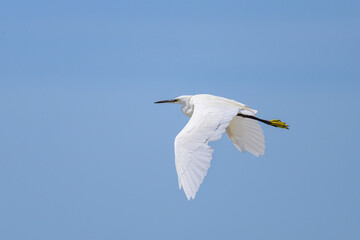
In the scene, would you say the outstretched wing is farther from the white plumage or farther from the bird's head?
the bird's head

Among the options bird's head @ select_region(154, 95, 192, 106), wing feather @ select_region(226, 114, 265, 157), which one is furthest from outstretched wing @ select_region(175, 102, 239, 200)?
bird's head @ select_region(154, 95, 192, 106)

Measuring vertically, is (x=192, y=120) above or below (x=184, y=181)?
above

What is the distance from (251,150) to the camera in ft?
65.4

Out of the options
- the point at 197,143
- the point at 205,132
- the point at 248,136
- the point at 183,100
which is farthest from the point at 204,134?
the point at 183,100

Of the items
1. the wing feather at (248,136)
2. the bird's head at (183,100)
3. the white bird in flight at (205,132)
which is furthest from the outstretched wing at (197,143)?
the bird's head at (183,100)

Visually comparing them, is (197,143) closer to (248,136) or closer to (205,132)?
(205,132)

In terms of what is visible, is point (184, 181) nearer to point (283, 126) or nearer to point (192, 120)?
point (192, 120)

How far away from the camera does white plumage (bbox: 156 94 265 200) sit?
48.4ft

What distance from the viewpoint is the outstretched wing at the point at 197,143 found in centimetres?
1459

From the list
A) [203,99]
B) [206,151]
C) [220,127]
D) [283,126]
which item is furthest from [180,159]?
[283,126]

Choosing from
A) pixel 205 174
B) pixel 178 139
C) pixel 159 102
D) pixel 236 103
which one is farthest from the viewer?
Answer: pixel 159 102

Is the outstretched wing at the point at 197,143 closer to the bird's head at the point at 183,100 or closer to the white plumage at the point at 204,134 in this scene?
the white plumage at the point at 204,134

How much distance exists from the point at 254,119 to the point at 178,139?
4347 millimetres

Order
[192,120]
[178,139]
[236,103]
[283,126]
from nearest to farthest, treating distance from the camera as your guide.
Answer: [178,139], [192,120], [236,103], [283,126]
